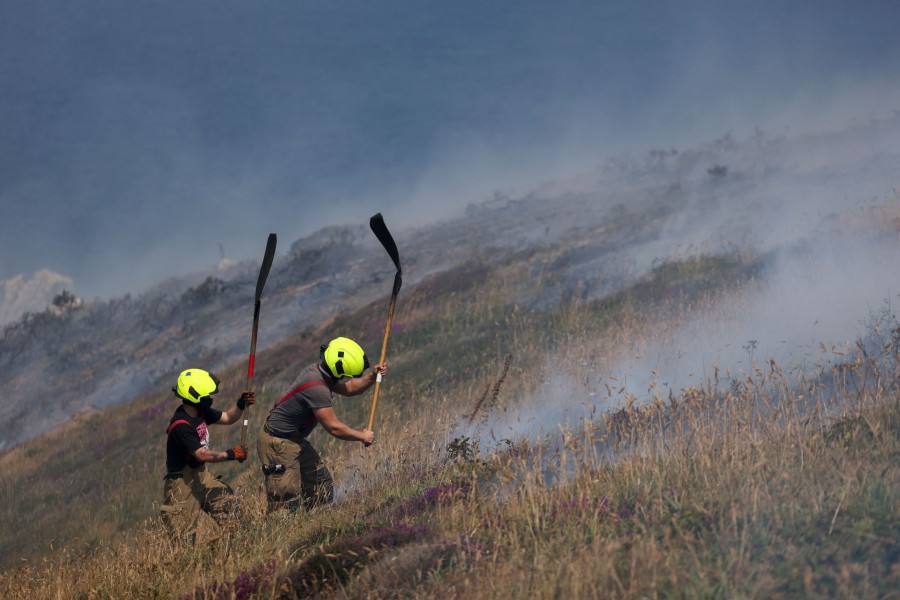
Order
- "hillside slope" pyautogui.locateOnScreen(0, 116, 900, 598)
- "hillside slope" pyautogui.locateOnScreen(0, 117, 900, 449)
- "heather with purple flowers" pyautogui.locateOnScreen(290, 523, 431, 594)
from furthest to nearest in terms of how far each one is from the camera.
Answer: "hillside slope" pyautogui.locateOnScreen(0, 117, 900, 449)
"heather with purple flowers" pyautogui.locateOnScreen(290, 523, 431, 594)
"hillside slope" pyautogui.locateOnScreen(0, 116, 900, 598)

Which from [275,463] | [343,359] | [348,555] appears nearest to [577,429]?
[343,359]

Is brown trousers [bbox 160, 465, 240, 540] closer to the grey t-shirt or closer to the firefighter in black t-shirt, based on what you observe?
the firefighter in black t-shirt

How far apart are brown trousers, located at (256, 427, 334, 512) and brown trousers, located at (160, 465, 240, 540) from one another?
390 mm

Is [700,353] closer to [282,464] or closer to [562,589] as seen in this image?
[282,464]

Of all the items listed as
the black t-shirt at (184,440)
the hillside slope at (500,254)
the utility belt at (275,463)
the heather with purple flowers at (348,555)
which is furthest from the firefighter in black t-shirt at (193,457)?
the hillside slope at (500,254)

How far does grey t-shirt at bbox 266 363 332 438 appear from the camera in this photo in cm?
723

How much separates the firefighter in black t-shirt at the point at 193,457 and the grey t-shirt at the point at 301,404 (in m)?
0.48

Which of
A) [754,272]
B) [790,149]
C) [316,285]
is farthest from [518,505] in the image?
[790,149]

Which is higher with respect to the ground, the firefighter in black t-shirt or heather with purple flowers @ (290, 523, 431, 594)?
the firefighter in black t-shirt

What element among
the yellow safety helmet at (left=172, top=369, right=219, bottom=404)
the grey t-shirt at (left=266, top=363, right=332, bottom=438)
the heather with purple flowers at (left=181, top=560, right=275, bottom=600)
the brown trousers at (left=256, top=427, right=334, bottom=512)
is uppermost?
the yellow safety helmet at (left=172, top=369, right=219, bottom=404)

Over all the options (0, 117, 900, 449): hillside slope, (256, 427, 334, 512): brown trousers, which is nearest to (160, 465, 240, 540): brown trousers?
(256, 427, 334, 512): brown trousers

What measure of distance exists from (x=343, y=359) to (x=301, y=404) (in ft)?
1.99

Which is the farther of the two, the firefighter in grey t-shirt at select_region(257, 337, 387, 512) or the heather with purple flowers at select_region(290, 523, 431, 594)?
the firefighter in grey t-shirt at select_region(257, 337, 387, 512)

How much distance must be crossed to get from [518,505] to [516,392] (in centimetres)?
561
